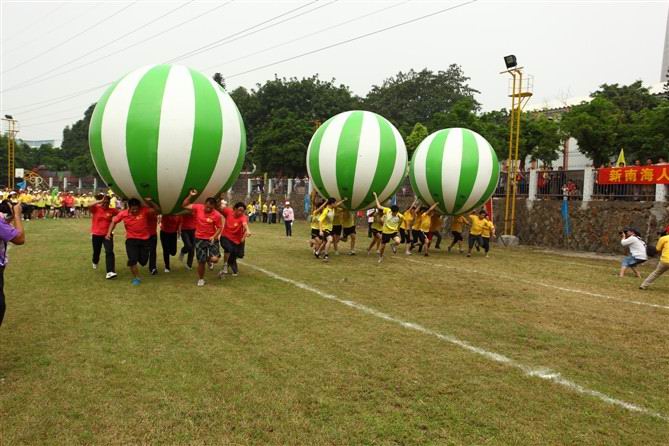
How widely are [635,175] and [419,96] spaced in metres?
40.7

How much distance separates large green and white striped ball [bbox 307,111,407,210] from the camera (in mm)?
10062

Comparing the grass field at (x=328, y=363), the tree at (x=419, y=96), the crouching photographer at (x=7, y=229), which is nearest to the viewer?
the grass field at (x=328, y=363)

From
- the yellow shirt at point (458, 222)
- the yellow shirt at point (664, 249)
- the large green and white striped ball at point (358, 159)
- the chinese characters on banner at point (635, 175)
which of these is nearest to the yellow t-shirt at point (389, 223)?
the large green and white striped ball at point (358, 159)

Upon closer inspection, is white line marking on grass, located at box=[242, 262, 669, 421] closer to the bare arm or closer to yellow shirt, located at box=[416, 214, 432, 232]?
the bare arm

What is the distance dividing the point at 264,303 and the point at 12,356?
297cm

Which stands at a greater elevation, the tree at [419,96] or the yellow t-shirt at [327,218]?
the tree at [419,96]

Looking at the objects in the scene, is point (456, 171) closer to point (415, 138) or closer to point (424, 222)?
point (424, 222)

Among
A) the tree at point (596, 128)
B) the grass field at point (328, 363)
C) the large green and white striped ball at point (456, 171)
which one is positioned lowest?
the grass field at point (328, 363)

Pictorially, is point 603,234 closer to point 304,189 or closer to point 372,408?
point 372,408

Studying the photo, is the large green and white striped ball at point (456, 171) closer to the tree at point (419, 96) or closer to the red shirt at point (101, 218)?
the red shirt at point (101, 218)

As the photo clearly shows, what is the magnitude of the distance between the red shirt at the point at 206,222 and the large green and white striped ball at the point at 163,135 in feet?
2.20

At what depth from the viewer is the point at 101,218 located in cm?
920

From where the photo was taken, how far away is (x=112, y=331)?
541 centimetres

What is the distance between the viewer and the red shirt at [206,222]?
7.98 metres
